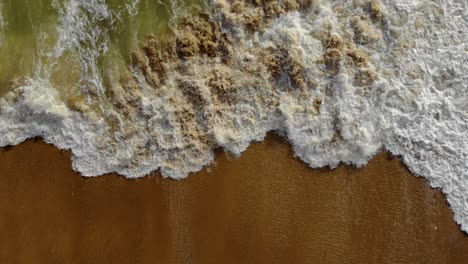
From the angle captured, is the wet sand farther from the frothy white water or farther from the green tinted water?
the green tinted water

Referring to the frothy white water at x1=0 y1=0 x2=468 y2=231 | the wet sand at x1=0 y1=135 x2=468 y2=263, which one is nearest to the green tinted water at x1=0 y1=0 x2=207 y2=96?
the frothy white water at x1=0 y1=0 x2=468 y2=231

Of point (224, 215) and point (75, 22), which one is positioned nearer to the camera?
point (224, 215)

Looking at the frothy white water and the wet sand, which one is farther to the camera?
the frothy white water

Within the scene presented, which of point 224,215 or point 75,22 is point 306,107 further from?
point 75,22

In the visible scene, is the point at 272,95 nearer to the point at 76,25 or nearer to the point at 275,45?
the point at 275,45

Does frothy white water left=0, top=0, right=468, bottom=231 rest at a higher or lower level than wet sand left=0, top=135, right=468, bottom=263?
higher

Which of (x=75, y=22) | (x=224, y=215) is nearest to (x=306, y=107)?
(x=224, y=215)
